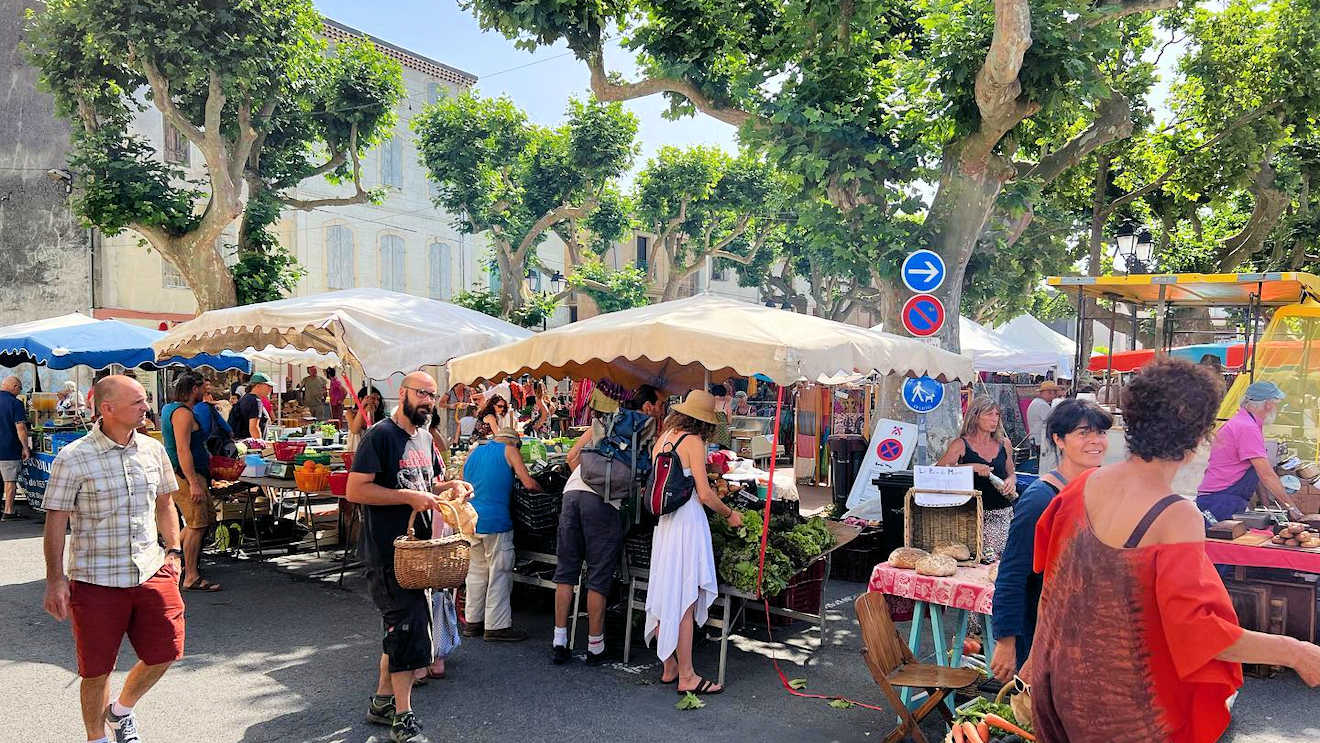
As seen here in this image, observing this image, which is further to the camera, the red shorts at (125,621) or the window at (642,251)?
the window at (642,251)

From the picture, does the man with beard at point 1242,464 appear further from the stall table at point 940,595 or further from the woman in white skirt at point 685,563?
the woman in white skirt at point 685,563

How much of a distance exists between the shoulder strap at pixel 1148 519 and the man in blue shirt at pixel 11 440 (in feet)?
41.8

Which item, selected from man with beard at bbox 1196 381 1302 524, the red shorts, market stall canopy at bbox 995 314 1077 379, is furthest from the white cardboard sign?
market stall canopy at bbox 995 314 1077 379

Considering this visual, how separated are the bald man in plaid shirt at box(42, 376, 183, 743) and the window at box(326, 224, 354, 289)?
24168 mm

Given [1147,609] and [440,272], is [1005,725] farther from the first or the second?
[440,272]

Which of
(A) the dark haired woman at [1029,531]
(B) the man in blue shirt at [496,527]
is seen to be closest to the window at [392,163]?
(B) the man in blue shirt at [496,527]

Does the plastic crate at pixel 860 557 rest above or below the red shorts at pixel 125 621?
below

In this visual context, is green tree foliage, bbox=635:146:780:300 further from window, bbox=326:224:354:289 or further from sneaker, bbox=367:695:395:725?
sneaker, bbox=367:695:395:725

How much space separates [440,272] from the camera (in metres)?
31.0

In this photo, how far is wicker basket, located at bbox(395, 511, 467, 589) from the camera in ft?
14.2

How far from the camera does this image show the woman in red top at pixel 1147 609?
7.09 feet

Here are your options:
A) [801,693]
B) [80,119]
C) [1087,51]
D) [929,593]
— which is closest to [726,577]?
[801,693]

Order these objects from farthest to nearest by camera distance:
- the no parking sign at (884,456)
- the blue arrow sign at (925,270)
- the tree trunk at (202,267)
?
the tree trunk at (202,267), the no parking sign at (884,456), the blue arrow sign at (925,270)

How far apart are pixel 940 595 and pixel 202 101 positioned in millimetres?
16297
